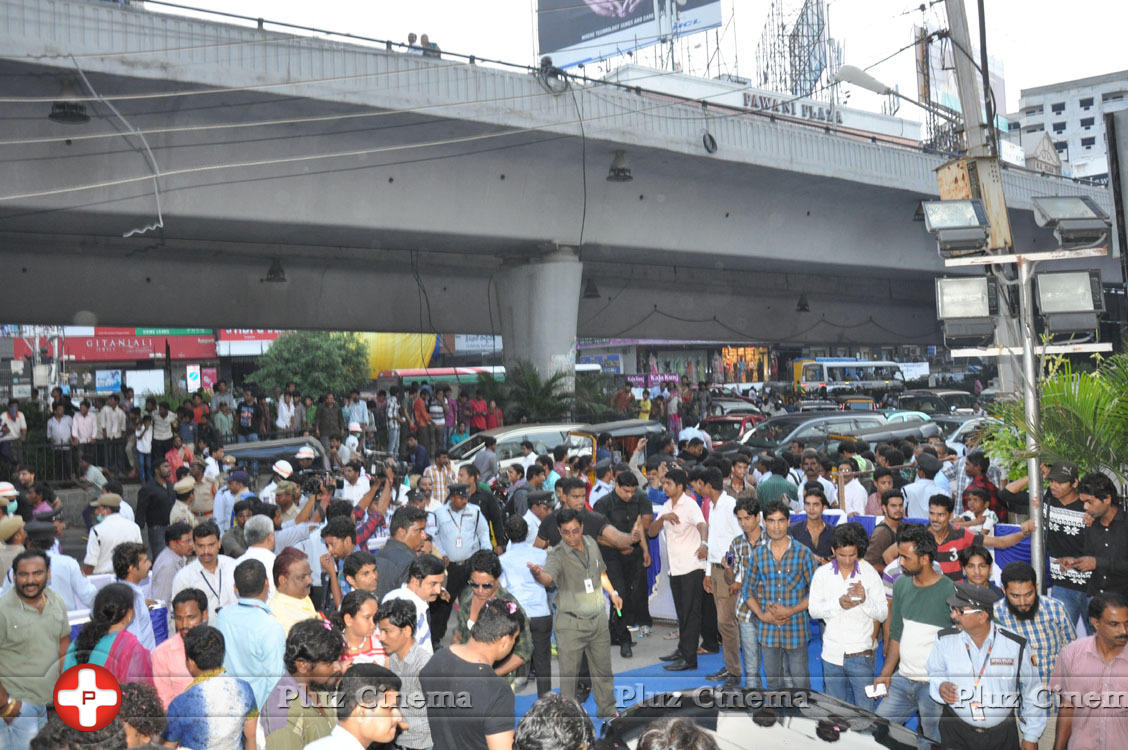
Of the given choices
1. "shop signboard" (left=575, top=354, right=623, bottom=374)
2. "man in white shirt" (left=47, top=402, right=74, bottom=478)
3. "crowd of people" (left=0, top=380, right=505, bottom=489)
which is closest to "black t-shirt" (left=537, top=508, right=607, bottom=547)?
"crowd of people" (left=0, top=380, right=505, bottom=489)

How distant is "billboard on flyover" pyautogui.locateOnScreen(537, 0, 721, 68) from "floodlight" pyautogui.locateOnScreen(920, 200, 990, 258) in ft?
89.3

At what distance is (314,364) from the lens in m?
55.7

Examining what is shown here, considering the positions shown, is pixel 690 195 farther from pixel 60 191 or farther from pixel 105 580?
pixel 105 580

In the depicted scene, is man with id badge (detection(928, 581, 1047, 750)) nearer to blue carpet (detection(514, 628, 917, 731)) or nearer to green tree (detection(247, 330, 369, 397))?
blue carpet (detection(514, 628, 917, 731))

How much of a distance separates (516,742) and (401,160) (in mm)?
17958

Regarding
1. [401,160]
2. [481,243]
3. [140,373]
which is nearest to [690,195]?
[481,243]

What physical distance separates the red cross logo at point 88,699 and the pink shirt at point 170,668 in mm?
1171

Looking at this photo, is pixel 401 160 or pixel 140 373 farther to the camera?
pixel 140 373

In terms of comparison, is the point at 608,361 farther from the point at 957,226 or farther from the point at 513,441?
the point at 957,226

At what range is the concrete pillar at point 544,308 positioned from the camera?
80.9 feet

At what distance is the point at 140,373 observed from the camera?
177ft

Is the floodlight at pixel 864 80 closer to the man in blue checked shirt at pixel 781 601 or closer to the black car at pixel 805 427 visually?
the man in blue checked shirt at pixel 781 601

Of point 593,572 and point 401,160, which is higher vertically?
point 401,160

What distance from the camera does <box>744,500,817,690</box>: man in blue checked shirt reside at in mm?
7609
